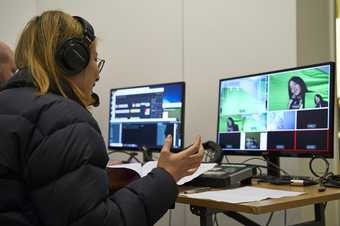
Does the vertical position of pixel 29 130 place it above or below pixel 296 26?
below

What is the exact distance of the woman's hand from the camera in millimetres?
1255

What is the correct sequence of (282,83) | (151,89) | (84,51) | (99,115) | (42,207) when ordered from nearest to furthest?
Answer: (42,207), (84,51), (282,83), (151,89), (99,115)

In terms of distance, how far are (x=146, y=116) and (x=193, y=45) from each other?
1.92 feet

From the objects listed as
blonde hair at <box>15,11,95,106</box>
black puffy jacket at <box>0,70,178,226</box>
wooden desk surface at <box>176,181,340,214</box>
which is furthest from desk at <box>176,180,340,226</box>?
blonde hair at <box>15,11,95,106</box>

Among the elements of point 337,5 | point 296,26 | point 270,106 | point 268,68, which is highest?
point 337,5

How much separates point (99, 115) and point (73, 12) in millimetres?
866

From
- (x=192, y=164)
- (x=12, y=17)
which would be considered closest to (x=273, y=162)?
(x=192, y=164)

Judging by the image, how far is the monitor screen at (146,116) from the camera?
2488mm

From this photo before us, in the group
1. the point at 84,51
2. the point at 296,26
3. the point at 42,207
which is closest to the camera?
the point at 42,207

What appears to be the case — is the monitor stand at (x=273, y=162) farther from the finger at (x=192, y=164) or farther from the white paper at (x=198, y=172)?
the finger at (x=192, y=164)

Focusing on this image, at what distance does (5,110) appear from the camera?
107cm

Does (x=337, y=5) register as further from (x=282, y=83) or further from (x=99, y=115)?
(x=99, y=115)

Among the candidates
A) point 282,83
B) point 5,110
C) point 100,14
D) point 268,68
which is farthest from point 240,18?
point 5,110

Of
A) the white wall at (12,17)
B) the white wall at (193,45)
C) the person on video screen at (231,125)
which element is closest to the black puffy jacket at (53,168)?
the person on video screen at (231,125)
